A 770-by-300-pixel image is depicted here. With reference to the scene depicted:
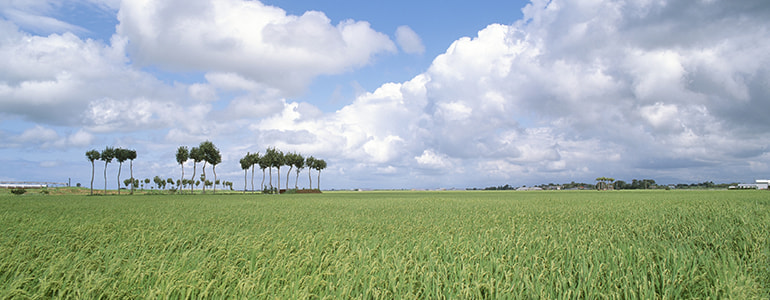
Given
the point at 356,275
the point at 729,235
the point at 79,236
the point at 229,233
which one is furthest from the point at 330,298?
the point at 729,235

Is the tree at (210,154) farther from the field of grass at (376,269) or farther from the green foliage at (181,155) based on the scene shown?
the field of grass at (376,269)

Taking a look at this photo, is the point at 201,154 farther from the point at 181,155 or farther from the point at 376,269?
the point at 376,269

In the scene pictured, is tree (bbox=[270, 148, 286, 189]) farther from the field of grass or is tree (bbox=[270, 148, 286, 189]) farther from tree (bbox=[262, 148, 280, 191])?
the field of grass

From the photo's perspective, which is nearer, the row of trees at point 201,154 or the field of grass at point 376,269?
the field of grass at point 376,269

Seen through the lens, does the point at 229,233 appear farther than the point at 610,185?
No

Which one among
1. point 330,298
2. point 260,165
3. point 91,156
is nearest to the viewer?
point 330,298

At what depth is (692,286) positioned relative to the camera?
6137 mm

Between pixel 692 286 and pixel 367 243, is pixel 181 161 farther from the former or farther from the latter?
pixel 692 286

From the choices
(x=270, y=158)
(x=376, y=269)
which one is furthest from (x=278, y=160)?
(x=376, y=269)

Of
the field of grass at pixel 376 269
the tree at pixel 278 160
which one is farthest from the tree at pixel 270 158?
the field of grass at pixel 376 269

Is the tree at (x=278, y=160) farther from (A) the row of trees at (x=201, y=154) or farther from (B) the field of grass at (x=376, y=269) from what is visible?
(B) the field of grass at (x=376, y=269)

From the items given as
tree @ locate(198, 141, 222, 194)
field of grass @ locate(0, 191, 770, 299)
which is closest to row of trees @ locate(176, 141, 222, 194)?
tree @ locate(198, 141, 222, 194)

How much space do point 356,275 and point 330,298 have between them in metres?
0.95

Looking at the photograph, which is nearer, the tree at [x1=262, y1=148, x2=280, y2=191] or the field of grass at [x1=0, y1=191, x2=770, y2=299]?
the field of grass at [x1=0, y1=191, x2=770, y2=299]
